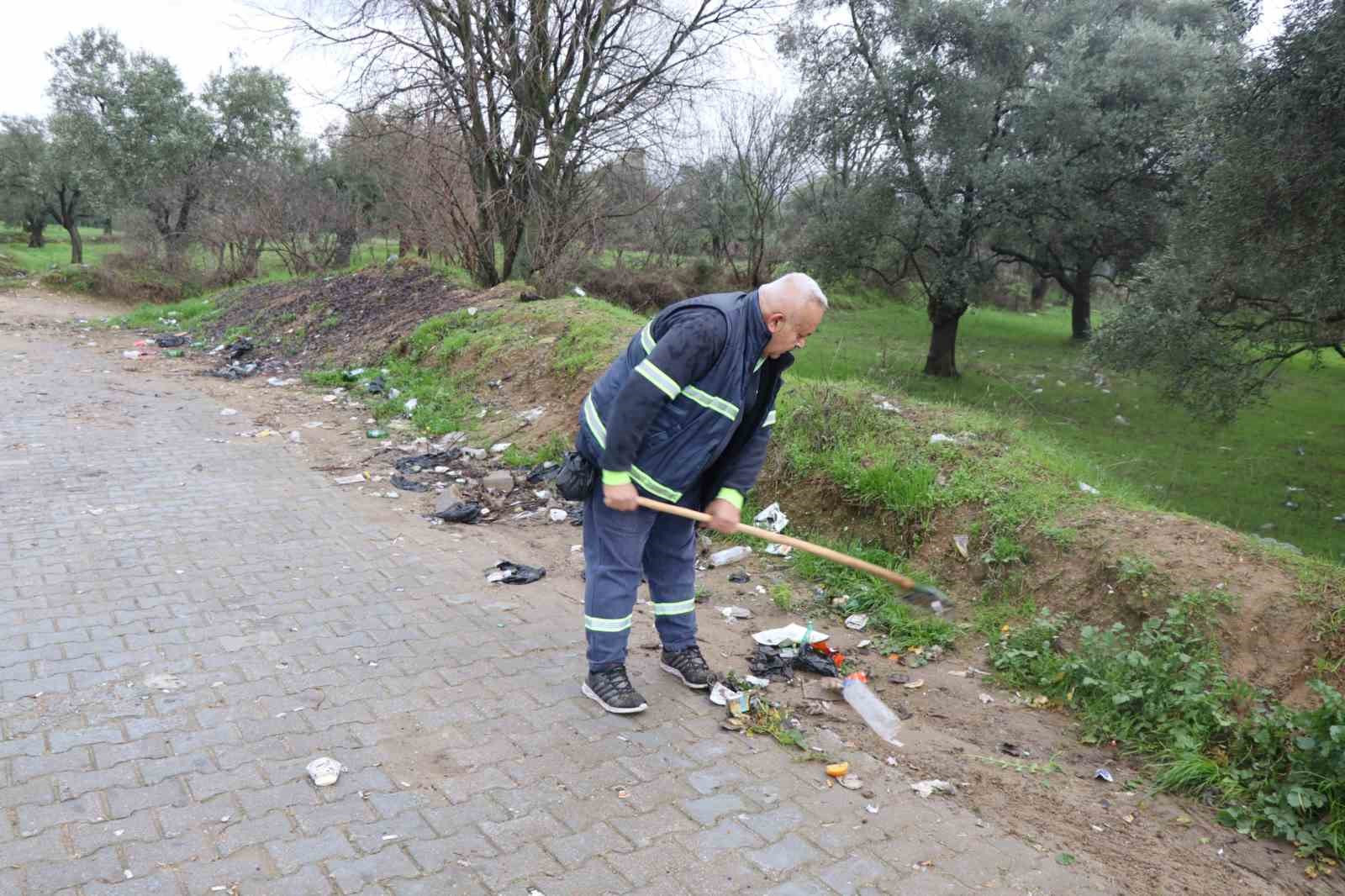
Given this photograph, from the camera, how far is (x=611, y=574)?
11.3 ft

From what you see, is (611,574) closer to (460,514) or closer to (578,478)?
(578,478)

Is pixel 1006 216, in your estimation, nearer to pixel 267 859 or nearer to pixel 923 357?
pixel 923 357

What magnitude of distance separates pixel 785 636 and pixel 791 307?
68.2 inches

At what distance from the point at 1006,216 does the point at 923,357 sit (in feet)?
15.0

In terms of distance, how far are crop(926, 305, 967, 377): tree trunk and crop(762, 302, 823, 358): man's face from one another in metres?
16.3

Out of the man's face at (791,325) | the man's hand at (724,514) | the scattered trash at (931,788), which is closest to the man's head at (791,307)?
the man's face at (791,325)

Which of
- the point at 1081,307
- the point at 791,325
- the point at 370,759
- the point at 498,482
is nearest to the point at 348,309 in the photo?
the point at 498,482

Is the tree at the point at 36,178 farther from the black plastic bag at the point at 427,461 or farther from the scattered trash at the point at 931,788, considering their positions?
the scattered trash at the point at 931,788

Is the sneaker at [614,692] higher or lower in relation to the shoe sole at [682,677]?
higher

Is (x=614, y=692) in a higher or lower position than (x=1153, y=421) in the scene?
higher

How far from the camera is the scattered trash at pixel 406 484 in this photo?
21.6 feet

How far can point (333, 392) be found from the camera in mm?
9984

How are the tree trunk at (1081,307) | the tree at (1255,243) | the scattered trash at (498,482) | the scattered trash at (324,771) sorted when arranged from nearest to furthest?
the scattered trash at (324,771) → the scattered trash at (498,482) → the tree at (1255,243) → the tree trunk at (1081,307)

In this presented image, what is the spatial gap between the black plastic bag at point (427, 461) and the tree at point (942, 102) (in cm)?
1261
